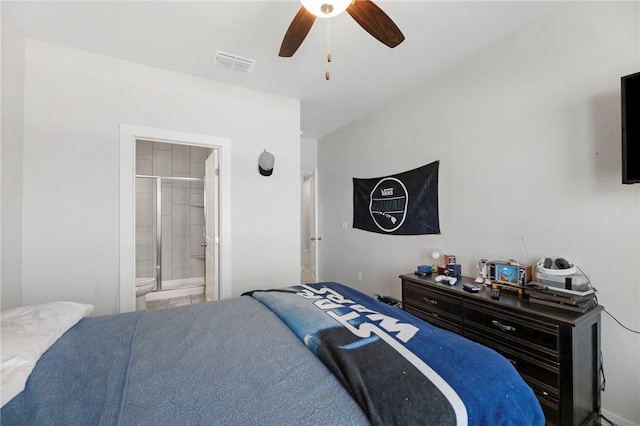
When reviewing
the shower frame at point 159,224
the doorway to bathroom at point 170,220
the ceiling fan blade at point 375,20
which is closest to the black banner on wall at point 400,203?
the ceiling fan blade at point 375,20

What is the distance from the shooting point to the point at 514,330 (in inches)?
63.5

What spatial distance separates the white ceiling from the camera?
69.8 inches

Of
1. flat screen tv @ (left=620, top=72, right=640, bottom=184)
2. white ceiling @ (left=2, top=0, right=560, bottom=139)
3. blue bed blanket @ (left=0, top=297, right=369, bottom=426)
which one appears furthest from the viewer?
white ceiling @ (left=2, top=0, right=560, bottom=139)

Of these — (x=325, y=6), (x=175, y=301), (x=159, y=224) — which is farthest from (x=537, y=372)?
(x=159, y=224)

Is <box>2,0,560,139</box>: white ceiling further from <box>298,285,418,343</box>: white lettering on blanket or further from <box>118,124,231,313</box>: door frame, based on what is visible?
<box>298,285,418,343</box>: white lettering on blanket

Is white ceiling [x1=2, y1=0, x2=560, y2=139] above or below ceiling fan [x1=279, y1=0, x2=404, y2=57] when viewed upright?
above

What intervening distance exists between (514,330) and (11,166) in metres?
3.52

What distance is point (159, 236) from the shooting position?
434cm

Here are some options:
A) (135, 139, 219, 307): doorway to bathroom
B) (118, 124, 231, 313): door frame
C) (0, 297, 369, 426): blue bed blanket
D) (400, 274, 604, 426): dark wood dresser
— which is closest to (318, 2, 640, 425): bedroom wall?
(400, 274, 604, 426): dark wood dresser

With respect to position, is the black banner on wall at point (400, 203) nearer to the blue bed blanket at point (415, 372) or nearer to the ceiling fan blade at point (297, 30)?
the blue bed blanket at point (415, 372)

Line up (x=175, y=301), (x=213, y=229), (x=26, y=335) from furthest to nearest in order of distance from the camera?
(x=175, y=301), (x=213, y=229), (x=26, y=335)

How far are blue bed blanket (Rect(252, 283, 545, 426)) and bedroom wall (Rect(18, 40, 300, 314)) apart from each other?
187cm

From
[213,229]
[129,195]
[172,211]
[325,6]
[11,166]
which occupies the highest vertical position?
[325,6]

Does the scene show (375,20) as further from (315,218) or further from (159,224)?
(159,224)
